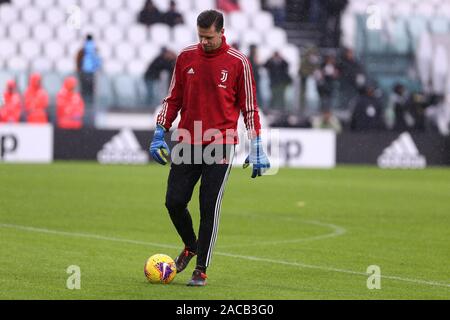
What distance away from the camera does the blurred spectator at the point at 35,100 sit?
29.6 metres

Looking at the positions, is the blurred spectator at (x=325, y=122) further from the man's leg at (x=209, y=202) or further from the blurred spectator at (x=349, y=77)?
the man's leg at (x=209, y=202)

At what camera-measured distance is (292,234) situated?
14.9m

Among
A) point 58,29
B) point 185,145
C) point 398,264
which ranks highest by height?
point 58,29

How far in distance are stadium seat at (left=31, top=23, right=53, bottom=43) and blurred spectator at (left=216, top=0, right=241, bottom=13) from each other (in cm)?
555

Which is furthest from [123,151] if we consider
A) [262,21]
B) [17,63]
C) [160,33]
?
[262,21]

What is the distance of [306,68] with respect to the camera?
3359 centimetres

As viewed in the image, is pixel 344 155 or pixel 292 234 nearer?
pixel 292 234

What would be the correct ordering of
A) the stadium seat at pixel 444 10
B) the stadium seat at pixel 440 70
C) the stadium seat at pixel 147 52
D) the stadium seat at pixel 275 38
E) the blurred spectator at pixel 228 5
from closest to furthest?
the stadium seat at pixel 147 52, the stadium seat at pixel 440 70, the stadium seat at pixel 275 38, the blurred spectator at pixel 228 5, the stadium seat at pixel 444 10

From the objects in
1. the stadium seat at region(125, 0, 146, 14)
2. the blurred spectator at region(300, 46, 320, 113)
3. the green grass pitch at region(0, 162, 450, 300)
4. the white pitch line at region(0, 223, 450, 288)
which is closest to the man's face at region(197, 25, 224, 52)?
the green grass pitch at region(0, 162, 450, 300)

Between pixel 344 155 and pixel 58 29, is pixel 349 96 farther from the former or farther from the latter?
pixel 58 29

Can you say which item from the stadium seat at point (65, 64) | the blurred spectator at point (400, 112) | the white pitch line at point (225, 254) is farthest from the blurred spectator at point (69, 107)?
the white pitch line at point (225, 254)

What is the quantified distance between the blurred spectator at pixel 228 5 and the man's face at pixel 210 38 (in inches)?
1084

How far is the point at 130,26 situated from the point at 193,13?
7.17ft
